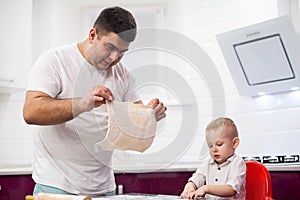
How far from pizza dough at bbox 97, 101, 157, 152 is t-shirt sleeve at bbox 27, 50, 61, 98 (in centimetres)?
24

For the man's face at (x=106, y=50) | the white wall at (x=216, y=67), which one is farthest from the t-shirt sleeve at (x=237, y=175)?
the white wall at (x=216, y=67)

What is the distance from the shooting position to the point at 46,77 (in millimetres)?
1288

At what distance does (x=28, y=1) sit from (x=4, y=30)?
0.76ft

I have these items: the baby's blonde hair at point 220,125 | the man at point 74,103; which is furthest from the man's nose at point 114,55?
the baby's blonde hair at point 220,125

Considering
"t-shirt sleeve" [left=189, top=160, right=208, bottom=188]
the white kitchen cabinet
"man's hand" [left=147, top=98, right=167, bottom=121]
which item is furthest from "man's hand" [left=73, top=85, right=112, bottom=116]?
the white kitchen cabinet

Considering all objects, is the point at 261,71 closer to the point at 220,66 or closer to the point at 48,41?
the point at 220,66

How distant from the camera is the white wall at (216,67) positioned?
256cm

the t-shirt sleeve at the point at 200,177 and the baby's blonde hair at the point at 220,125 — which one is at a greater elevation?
the baby's blonde hair at the point at 220,125

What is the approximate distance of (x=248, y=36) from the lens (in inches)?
94.0

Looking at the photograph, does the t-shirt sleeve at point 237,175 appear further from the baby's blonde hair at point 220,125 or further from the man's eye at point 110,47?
the man's eye at point 110,47

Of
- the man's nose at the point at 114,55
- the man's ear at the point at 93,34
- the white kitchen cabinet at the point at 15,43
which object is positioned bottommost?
the man's nose at the point at 114,55

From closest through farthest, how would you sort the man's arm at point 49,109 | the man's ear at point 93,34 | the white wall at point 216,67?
the man's arm at point 49,109 → the man's ear at point 93,34 → the white wall at point 216,67

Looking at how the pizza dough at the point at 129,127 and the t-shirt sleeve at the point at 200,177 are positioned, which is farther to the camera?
the t-shirt sleeve at the point at 200,177

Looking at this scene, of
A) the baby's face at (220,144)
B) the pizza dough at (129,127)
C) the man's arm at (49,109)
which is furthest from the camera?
the baby's face at (220,144)
